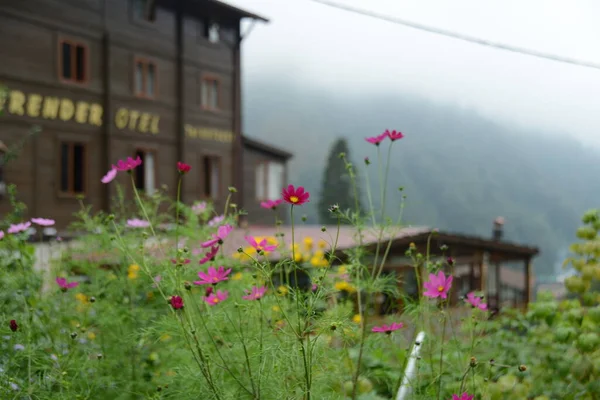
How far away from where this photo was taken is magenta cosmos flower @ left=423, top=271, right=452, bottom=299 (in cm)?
176

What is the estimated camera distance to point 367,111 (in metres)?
121

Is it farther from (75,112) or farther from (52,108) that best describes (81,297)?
(75,112)

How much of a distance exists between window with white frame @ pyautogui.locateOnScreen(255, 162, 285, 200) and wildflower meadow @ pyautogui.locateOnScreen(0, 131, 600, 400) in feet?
38.0

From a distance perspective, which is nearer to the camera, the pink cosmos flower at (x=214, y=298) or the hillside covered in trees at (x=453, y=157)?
the pink cosmos flower at (x=214, y=298)

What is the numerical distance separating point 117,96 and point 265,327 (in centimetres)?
1041

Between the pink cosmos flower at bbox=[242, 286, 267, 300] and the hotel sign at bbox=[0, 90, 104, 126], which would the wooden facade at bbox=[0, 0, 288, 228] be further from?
the pink cosmos flower at bbox=[242, 286, 267, 300]

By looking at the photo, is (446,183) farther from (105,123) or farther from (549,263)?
(105,123)

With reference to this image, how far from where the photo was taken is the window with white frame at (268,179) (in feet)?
48.7

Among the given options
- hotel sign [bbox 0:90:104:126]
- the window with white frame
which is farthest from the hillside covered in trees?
hotel sign [bbox 0:90:104:126]

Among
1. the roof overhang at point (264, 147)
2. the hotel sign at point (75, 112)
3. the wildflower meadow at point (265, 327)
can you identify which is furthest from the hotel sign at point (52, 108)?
the wildflower meadow at point (265, 327)

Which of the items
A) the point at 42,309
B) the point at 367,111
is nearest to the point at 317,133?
the point at 367,111

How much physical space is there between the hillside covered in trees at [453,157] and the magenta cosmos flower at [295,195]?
277 ft

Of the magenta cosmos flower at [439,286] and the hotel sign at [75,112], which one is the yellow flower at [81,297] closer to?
the magenta cosmos flower at [439,286]

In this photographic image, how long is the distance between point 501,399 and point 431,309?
38cm
